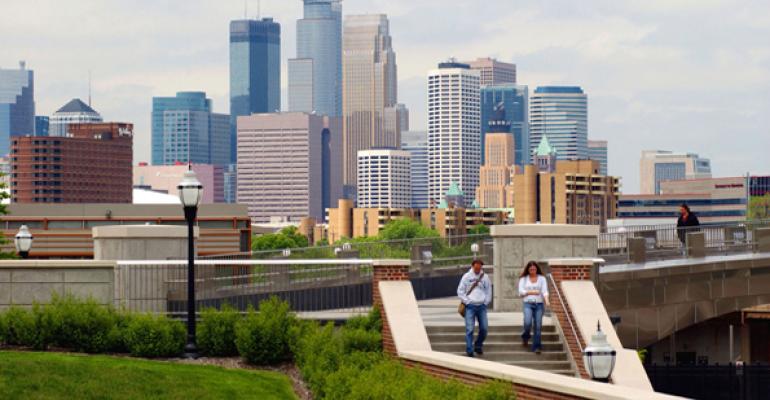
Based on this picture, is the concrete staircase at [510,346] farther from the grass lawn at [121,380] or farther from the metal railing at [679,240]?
the metal railing at [679,240]

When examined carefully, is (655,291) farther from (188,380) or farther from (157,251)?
(188,380)

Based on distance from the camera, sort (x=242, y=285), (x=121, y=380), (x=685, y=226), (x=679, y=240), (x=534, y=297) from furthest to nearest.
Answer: (x=685, y=226) < (x=679, y=240) < (x=242, y=285) < (x=534, y=297) < (x=121, y=380)

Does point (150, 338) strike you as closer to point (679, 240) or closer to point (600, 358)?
point (600, 358)

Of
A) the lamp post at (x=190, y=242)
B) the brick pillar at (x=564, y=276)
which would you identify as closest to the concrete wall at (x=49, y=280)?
the lamp post at (x=190, y=242)

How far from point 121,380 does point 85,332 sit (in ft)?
12.5

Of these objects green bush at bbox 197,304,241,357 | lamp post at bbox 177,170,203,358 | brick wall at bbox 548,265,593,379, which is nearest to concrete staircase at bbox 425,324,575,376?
brick wall at bbox 548,265,593,379

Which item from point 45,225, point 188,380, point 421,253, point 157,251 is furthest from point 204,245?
point 188,380

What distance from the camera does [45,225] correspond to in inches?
4754

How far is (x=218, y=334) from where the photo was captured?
27.7 metres

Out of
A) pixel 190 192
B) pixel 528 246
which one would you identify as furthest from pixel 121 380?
pixel 528 246

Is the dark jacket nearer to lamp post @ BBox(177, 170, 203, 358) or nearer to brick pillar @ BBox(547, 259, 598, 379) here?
brick pillar @ BBox(547, 259, 598, 379)

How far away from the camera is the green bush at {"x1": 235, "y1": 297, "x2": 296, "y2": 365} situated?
89.0 ft

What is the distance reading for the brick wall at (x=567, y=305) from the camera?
89.0 ft

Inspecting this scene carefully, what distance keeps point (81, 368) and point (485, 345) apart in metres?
7.32
